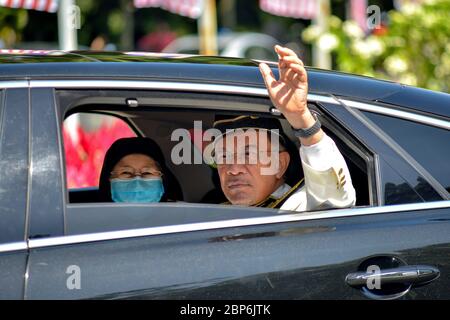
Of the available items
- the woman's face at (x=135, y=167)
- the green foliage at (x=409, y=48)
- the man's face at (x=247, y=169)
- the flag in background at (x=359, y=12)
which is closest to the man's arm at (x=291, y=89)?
the man's face at (x=247, y=169)

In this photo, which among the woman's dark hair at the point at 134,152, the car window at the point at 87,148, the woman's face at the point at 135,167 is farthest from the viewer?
the car window at the point at 87,148

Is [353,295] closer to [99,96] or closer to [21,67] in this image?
[99,96]

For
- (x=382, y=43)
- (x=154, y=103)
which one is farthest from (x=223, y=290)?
(x=382, y=43)

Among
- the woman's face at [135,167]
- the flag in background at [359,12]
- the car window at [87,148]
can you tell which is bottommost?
the woman's face at [135,167]

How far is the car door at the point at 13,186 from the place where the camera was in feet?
9.50

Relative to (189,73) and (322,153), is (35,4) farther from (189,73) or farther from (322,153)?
(322,153)

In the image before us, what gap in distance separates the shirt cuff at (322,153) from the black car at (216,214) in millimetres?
73

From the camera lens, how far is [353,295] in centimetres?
307

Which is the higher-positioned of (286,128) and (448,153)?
(286,128)

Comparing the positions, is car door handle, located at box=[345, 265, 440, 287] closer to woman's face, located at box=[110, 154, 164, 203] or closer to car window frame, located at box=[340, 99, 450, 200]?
car window frame, located at box=[340, 99, 450, 200]

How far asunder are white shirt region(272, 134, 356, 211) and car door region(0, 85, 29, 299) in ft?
2.92

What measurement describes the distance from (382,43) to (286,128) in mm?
7362

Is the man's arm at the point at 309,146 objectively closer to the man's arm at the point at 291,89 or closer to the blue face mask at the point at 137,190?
the man's arm at the point at 291,89

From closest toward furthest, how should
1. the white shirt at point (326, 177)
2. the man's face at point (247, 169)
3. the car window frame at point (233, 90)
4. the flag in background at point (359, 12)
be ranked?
the car window frame at point (233, 90), the white shirt at point (326, 177), the man's face at point (247, 169), the flag in background at point (359, 12)
